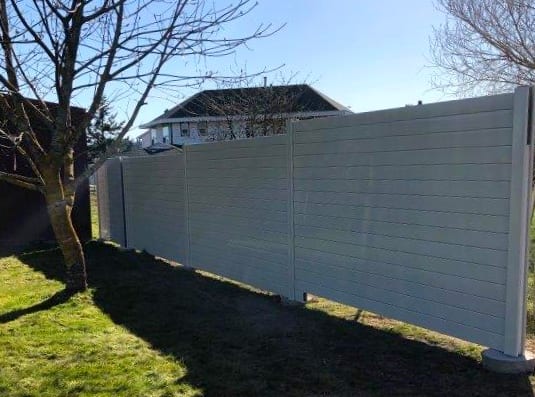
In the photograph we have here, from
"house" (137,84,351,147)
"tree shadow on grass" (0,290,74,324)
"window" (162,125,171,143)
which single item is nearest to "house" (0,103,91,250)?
"house" (137,84,351,147)

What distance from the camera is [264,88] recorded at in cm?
1594

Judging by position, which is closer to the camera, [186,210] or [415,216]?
[415,216]

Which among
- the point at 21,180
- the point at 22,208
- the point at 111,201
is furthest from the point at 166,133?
the point at 21,180

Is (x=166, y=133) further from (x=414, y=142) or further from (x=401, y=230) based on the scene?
(x=414, y=142)

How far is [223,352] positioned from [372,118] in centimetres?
252

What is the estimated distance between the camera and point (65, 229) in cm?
689

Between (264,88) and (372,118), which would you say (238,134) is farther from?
(372,118)

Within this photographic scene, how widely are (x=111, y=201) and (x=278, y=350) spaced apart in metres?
8.55

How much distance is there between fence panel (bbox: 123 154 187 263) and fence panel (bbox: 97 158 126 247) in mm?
383

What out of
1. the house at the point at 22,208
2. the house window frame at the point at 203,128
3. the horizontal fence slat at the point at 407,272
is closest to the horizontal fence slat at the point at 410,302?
the horizontal fence slat at the point at 407,272

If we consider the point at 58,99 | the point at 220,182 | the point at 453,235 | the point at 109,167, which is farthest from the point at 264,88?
the point at 453,235

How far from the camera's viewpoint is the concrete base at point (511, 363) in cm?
397

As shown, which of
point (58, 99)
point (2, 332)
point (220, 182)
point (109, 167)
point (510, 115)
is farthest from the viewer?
point (109, 167)

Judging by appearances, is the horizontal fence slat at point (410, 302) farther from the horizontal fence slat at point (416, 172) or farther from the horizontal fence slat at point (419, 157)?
the horizontal fence slat at point (419, 157)
